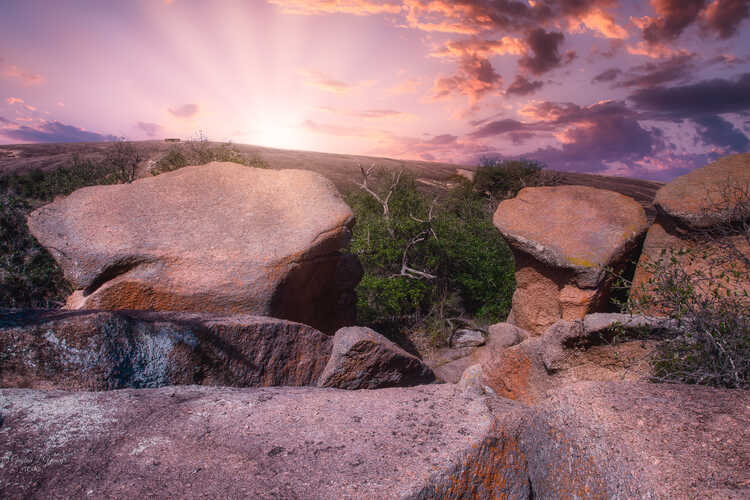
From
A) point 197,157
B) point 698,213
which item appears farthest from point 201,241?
point 197,157

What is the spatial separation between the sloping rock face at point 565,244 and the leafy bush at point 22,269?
7.46 m

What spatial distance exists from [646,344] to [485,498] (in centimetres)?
230

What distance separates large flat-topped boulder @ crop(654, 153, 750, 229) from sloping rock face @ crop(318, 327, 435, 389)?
443 centimetres

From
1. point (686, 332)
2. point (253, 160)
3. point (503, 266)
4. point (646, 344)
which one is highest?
point (253, 160)

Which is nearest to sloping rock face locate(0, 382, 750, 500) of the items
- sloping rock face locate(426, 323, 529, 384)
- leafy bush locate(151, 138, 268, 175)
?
sloping rock face locate(426, 323, 529, 384)

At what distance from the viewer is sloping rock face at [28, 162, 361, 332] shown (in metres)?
4.34

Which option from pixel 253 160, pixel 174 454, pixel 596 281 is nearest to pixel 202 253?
pixel 174 454

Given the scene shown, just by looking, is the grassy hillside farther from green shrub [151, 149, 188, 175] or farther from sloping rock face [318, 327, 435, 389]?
sloping rock face [318, 327, 435, 389]

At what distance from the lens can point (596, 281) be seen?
20.6 feet

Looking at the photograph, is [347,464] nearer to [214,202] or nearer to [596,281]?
[214,202]

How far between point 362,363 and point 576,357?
1951 millimetres

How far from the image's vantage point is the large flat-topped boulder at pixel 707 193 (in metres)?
5.36

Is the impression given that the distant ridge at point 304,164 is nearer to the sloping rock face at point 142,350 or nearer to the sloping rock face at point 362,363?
the sloping rock face at point 362,363

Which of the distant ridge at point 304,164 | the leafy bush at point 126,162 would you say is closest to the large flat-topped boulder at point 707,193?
the leafy bush at point 126,162
